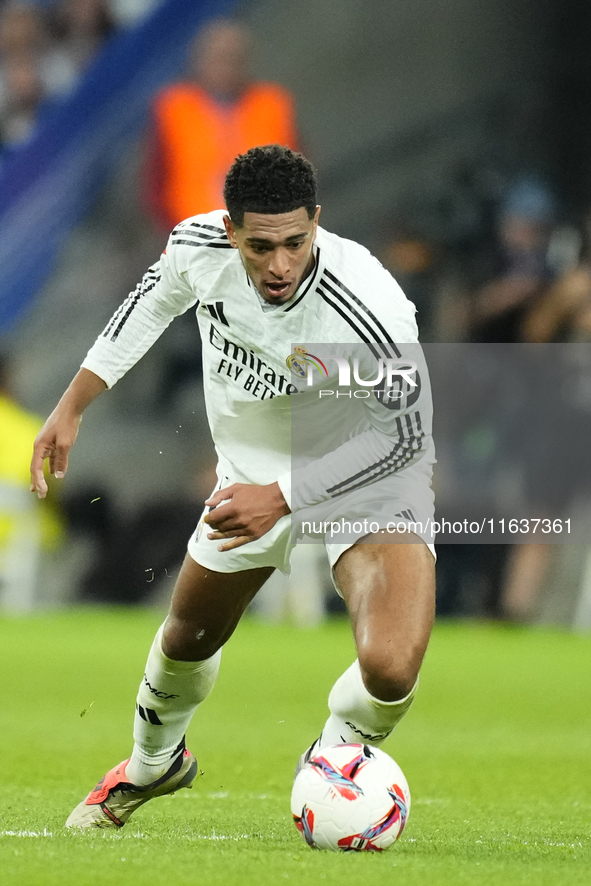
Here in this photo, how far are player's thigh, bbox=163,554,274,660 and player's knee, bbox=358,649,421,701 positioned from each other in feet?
2.46

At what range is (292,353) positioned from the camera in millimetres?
4500

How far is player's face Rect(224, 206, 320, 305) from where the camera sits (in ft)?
13.8

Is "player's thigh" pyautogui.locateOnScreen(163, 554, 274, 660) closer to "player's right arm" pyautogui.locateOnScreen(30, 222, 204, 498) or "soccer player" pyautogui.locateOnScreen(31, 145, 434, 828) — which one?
"soccer player" pyautogui.locateOnScreen(31, 145, 434, 828)

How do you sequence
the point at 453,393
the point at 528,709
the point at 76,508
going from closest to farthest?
1. the point at 528,709
2. the point at 453,393
3. the point at 76,508

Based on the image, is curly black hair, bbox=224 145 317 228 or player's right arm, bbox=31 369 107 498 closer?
curly black hair, bbox=224 145 317 228

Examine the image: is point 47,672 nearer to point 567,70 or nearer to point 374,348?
point 374,348

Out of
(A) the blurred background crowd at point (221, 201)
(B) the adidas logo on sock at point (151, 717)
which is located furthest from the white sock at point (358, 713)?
(A) the blurred background crowd at point (221, 201)

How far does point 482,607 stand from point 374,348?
28.1 ft

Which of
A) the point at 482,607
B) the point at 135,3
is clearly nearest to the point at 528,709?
the point at 482,607

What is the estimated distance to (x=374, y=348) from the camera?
4312 mm

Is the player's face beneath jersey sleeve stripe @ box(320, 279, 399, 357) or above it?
above

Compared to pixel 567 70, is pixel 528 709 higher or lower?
lower

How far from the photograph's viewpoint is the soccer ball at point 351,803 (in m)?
3.85

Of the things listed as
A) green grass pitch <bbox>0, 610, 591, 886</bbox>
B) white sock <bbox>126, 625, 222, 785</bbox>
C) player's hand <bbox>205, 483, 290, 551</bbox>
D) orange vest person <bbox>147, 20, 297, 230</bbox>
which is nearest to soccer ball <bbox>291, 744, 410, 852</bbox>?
green grass pitch <bbox>0, 610, 591, 886</bbox>
